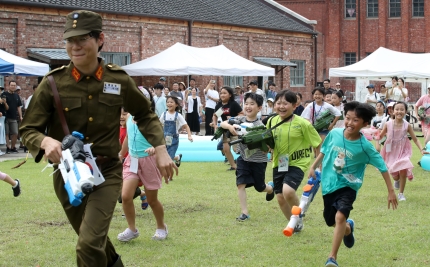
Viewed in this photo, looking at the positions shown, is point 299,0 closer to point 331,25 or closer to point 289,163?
point 331,25

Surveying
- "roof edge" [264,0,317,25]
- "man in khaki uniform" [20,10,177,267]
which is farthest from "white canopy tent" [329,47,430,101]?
"man in khaki uniform" [20,10,177,267]

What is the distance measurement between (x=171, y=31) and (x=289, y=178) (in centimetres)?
2393

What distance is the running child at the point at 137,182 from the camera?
27.6ft

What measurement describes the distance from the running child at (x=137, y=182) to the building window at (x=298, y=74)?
32947 millimetres

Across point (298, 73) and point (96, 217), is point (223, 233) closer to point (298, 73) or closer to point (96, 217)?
point (96, 217)

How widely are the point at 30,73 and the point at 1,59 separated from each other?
33.4 inches


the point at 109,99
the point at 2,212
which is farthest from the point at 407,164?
the point at 109,99

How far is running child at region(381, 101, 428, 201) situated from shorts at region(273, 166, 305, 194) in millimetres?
3569

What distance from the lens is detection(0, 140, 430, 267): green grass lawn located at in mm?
7621

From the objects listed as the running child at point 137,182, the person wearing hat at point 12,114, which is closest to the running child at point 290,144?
the running child at point 137,182

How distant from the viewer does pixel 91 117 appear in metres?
5.27

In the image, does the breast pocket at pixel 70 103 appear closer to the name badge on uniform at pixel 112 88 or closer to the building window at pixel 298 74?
the name badge on uniform at pixel 112 88

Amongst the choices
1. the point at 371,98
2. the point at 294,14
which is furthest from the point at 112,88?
the point at 294,14

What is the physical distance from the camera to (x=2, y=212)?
10.7 meters
